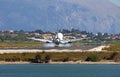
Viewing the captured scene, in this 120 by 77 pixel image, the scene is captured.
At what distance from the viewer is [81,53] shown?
90.5m
